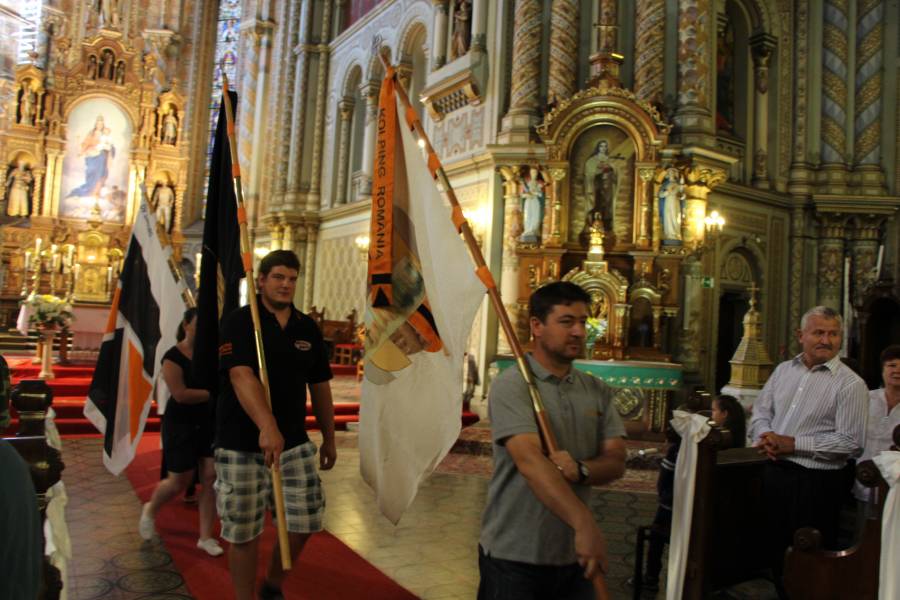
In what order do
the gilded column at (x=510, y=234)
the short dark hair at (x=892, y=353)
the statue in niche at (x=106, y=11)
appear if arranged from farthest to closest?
the statue in niche at (x=106, y=11), the gilded column at (x=510, y=234), the short dark hair at (x=892, y=353)

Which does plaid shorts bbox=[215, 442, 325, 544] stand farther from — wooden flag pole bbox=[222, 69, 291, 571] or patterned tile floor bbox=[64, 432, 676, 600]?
patterned tile floor bbox=[64, 432, 676, 600]

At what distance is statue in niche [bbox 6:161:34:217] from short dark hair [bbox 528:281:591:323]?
22420 millimetres

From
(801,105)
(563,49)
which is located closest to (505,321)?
(563,49)

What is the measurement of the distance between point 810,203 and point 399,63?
9.12 meters

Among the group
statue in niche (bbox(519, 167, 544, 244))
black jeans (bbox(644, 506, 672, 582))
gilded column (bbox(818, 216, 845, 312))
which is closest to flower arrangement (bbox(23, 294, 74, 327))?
statue in niche (bbox(519, 167, 544, 244))

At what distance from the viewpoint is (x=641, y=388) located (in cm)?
986

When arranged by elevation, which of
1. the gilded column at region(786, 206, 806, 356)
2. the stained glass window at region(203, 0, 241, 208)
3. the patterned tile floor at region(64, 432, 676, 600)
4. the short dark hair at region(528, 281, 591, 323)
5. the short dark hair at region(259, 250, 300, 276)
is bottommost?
the patterned tile floor at region(64, 432, 676, 600)

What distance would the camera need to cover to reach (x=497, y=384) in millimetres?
2381

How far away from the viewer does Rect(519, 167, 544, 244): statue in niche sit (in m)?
11.4

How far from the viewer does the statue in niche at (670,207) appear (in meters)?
11.0

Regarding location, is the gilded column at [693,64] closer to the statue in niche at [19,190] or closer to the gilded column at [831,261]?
the gilded column at [831,261]

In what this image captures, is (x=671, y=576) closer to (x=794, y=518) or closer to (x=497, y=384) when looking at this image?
(x=794, y=518)

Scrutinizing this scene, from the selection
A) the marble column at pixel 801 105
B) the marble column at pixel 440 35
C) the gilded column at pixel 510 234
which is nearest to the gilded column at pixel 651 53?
the gilded column at pixel 510 234

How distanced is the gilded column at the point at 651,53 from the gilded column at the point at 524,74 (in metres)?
1.65
